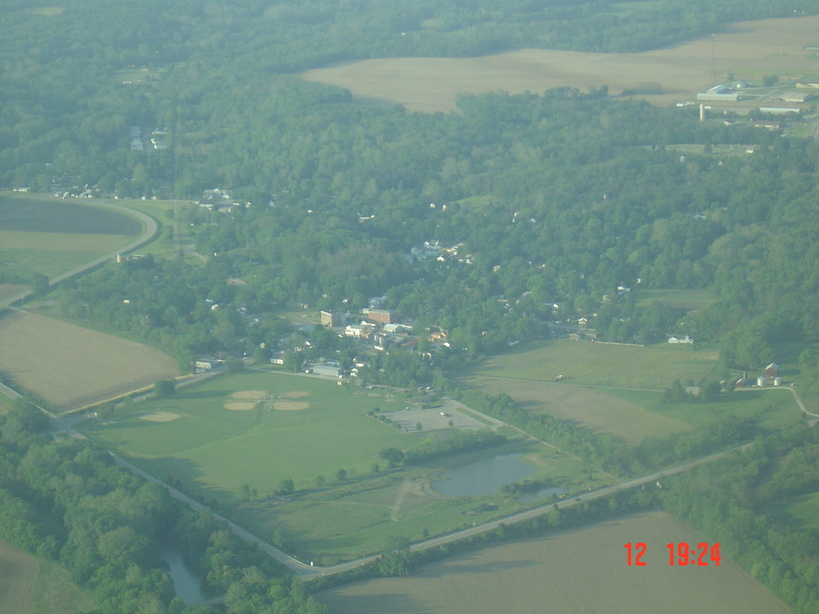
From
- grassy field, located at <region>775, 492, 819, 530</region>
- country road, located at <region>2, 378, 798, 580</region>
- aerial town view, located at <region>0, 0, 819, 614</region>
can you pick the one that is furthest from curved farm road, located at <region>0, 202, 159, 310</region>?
grassy field, located at <region>775, 492, 819, 530</region>

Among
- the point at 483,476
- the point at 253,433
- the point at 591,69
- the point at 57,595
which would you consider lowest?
the point at 483,476

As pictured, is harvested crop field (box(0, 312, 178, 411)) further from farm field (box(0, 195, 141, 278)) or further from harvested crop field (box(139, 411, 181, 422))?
farm field (box(0, 195, 141, 278))

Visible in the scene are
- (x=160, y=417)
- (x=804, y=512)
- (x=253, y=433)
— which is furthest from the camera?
(x=160, y=417)

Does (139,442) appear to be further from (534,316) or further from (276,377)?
(534,316)

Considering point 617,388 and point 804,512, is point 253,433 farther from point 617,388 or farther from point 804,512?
point 804,512

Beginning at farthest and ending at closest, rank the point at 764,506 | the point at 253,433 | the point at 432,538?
the point at 253,433 < the point at 764,506 < the point at 432,538

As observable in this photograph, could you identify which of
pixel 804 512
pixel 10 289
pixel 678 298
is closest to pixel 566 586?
pixel 804 512
